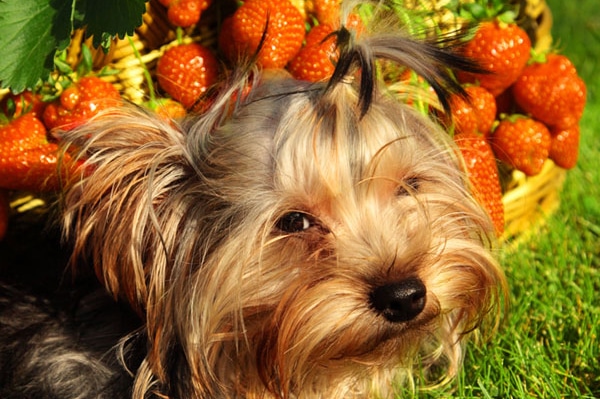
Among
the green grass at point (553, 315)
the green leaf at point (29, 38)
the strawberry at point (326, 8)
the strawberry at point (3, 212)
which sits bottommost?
the green grass at point (553, 315)

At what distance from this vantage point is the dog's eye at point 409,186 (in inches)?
91.6

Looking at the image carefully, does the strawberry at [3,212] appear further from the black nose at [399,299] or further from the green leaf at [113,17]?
the black nose at [399,299]

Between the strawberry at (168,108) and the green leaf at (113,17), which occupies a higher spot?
the green leaf at (113,17)

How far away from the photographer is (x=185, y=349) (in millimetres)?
2307

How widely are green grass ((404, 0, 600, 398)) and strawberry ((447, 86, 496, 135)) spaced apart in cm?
49

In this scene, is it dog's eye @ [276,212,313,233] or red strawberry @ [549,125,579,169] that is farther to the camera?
red strawberry @ [549,125,579,169]

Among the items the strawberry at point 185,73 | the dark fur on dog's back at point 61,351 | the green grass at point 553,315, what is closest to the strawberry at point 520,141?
the green grass at point 553,315

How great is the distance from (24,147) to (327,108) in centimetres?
98

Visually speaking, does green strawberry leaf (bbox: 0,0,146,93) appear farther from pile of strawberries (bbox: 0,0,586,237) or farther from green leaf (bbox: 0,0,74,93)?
pile of strawberries (bbox: 0,0,586,237)

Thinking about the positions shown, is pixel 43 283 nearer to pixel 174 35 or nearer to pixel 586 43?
pixel 174 35

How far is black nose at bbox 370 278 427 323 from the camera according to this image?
2.06 metres

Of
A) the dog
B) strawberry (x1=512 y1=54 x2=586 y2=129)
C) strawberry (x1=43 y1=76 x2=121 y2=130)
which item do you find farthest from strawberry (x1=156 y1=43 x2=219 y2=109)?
strawberry (x1=512 y1=54 x2=586 y2=129)

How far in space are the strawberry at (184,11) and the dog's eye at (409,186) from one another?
35.1 inches

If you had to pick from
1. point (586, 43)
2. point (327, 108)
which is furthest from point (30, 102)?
point (586, 43)
